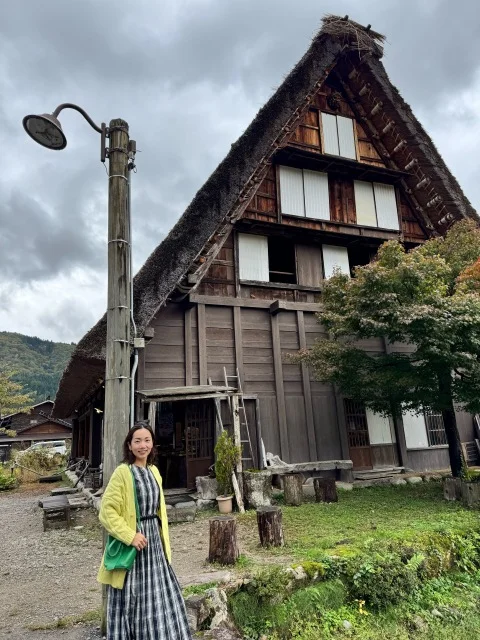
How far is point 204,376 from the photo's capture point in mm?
9594

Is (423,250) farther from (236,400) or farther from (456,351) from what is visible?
(236,400)

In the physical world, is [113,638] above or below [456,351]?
below

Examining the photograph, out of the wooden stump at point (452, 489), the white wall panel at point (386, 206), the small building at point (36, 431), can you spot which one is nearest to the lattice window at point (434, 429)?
the wooden stump at point (452, 489)

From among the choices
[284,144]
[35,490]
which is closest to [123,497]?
[284,144]

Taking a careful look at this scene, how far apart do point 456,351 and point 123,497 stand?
681 cm

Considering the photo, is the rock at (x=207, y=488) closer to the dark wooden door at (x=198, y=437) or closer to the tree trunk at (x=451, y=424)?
the dark wooden door at (x=198, y=437)

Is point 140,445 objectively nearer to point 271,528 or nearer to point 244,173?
point 271,528

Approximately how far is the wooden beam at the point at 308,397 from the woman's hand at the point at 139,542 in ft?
25.7

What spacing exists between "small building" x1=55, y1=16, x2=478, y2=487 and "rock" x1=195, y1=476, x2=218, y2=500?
0.77 meters

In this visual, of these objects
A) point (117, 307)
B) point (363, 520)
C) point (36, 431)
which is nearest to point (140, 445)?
point (117, 307)

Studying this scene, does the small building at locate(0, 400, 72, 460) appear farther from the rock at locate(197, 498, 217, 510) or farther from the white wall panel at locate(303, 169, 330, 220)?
the white wall panel at locate(303, 169, 330, 220)

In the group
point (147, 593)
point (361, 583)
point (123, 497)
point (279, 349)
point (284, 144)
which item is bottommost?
point (361, 583)

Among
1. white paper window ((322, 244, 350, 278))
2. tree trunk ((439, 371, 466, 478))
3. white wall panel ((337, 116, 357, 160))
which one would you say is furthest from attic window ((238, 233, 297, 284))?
tree trunk ((439, 371, 466, 478))

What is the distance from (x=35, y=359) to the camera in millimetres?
79312
